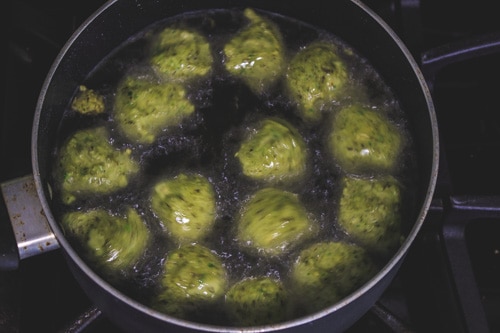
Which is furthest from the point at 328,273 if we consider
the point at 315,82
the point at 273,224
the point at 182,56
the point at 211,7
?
the point at 211,7

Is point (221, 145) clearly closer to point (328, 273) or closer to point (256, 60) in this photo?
point (256, 60)

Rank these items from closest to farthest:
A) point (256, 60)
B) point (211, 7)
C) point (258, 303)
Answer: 1. point (258, 303)
2. point (256, 60)
3. point (211, 7)

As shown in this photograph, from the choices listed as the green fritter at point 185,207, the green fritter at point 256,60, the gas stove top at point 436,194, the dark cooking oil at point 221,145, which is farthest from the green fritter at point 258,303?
the green fritter at point 256,60

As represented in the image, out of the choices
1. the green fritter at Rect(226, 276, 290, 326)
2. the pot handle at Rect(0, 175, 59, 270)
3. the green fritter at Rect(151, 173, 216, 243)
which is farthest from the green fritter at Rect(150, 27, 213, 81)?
the green fritter at Rect(226, 276, 290, 326)

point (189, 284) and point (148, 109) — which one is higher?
point (148, 109)

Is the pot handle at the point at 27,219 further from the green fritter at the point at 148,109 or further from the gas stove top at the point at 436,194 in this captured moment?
the green fritter at the point at 148,109

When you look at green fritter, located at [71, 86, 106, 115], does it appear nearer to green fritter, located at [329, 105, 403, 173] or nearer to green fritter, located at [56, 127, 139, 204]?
green fritter, located at [56, 127, 139, 204]
